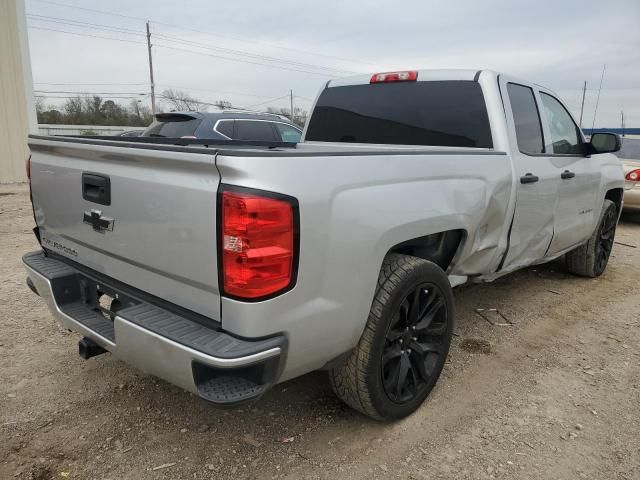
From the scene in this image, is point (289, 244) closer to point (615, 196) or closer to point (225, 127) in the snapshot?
point (615, 196)

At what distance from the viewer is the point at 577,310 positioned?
4426 mm

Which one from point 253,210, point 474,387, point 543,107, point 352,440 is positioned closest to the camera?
point 253,210

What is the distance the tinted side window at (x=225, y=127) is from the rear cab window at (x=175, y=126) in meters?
0.33

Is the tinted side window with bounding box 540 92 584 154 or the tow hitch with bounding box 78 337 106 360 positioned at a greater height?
the tinted side window with bounding box 540 92 584 154

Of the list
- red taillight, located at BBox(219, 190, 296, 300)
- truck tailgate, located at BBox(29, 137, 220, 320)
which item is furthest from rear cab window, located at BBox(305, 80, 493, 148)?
truck tailgate, located at BBox(29, 137, 220, 320)

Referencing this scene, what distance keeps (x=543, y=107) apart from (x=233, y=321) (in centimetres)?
326

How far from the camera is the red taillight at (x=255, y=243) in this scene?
1760 millimetres

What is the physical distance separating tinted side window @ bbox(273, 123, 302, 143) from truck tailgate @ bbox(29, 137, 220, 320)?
7371 mm

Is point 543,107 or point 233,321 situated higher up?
point 543,107

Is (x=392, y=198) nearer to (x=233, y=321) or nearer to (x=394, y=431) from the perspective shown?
(x=233, y=321)

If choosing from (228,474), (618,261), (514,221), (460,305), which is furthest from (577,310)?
(228,474)

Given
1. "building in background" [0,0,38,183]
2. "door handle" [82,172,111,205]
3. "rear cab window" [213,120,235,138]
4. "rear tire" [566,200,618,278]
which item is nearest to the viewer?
"door handle" [82,172,111,205]

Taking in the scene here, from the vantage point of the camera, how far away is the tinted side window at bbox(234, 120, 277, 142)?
9036 millimetres

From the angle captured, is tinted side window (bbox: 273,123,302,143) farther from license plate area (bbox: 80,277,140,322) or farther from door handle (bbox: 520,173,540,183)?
license plate area (bbox: 80,277,140,322)
